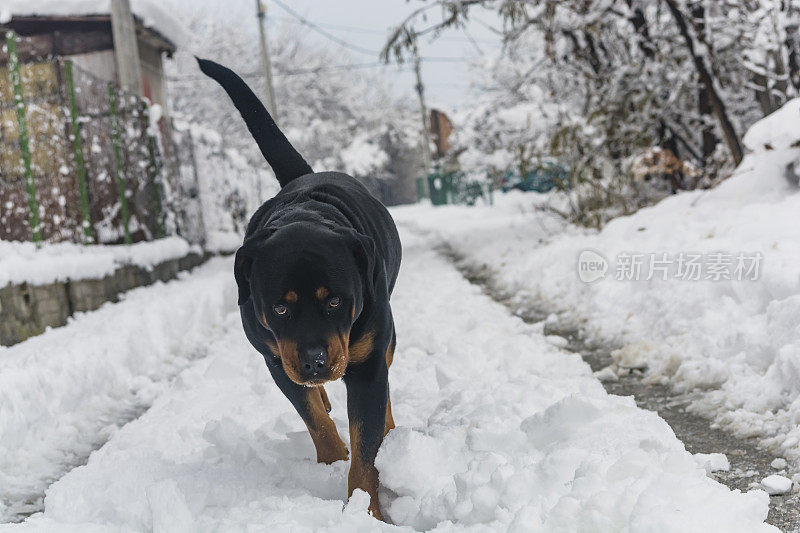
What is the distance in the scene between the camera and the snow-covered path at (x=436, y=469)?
7.19ft

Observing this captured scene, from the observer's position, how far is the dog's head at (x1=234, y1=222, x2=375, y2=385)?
2.33m

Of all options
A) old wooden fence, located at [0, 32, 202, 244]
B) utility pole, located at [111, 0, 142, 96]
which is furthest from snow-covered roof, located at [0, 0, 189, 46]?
utility pole, located at [111, 0, 142, 96]

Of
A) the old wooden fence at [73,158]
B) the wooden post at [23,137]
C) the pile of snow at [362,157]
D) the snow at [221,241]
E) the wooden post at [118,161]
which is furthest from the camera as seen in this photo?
the pile of snow at [362,157]

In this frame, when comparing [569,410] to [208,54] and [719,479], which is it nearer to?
[719,479]

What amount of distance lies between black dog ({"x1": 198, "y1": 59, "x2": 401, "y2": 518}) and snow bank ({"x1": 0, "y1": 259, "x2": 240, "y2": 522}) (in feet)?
4.23

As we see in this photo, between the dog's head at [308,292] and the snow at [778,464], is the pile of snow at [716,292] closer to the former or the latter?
the snow at [778,464]

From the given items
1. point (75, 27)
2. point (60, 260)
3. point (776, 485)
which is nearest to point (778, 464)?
point (776, 485)

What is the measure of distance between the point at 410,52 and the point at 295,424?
799 centimetres

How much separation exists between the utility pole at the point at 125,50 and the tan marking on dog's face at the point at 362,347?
28.9 feet

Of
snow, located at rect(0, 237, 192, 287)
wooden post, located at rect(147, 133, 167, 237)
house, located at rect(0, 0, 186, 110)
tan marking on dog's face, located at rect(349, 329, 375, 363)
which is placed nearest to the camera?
tan marking on dog's face, located at rect(349, 329, 375, 363)

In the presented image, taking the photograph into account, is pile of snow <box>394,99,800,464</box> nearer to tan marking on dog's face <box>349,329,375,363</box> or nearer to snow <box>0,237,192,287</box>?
tan marking on dog's face <box>349,329,375,363</box>

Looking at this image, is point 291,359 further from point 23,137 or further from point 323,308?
point 23,137

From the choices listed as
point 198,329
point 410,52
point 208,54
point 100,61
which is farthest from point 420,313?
point 208,54

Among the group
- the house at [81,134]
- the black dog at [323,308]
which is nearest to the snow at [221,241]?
the house at [81,134]
